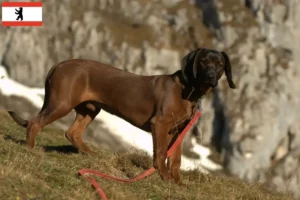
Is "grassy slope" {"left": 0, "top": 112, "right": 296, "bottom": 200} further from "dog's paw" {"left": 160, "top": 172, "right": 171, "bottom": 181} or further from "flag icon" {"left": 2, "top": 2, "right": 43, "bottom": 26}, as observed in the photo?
"flag icon" {"left": 2, "top": 2, "right": 43, "bottom": 26}

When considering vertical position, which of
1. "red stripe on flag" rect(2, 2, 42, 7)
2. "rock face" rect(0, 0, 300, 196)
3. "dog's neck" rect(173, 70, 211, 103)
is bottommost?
"rock face" rect(0, 0, 300, 196)

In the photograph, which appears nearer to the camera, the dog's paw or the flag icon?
the dog's paw

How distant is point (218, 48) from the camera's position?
6091 cm

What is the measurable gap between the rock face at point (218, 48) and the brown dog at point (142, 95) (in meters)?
46.3

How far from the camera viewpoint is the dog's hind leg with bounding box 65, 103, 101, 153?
1009cm

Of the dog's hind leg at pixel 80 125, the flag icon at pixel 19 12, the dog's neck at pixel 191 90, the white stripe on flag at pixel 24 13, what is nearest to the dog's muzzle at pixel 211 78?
the dog's neck at pixel 191 90

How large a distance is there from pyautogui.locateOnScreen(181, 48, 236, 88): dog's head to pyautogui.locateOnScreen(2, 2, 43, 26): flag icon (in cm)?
5215

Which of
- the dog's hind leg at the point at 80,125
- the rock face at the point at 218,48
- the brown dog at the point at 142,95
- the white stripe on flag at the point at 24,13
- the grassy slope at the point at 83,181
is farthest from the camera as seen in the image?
the white stripe on flag at the point at 24,13

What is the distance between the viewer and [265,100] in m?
58.0

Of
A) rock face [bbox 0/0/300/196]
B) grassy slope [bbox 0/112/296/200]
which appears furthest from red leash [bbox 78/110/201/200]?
rock face [bbox 0/0/300/196]

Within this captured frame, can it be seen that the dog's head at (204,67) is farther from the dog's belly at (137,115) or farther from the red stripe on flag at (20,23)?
the red stripe on flag at (20,23)

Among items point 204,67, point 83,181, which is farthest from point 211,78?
point 83,181

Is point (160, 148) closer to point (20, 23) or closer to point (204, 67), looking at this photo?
point (204, 67)

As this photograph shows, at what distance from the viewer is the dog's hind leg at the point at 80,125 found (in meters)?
10.1
